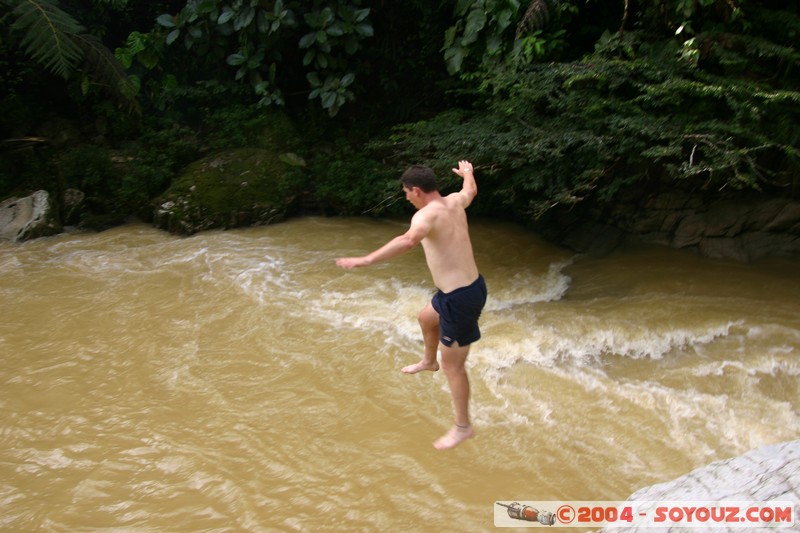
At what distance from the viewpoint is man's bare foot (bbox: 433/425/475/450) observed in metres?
3.39

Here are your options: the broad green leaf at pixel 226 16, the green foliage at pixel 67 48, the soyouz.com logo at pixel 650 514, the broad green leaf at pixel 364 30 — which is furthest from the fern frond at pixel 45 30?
the soyouz.com logo at pixel 650 514

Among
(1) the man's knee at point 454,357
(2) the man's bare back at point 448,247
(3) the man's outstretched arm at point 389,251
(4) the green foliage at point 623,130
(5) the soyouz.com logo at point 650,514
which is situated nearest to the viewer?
(5) the soyouz.com logo at point 650,514

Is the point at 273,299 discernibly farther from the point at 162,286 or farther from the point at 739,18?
the point at 739,18

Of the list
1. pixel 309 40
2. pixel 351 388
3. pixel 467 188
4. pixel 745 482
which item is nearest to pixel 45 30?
pixel 309 40

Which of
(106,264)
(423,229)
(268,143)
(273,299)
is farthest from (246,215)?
(423,229)

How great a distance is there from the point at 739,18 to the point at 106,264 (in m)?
7.30

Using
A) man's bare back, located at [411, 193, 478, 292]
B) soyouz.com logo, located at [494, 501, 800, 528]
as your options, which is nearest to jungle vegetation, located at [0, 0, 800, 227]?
man's bare back, located at [411, 193, 478, 292]

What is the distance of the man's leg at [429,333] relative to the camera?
11.4ft

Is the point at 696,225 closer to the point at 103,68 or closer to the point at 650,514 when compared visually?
the point at 650,514

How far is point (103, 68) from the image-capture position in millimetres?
7941

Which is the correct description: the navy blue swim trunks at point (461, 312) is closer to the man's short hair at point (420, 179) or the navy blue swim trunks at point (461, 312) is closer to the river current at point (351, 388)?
the man's short hair at point (420, 179)

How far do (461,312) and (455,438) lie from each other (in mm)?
785

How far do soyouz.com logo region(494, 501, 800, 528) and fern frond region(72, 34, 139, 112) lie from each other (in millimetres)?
7462

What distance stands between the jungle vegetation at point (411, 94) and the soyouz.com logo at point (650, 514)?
3504mm
